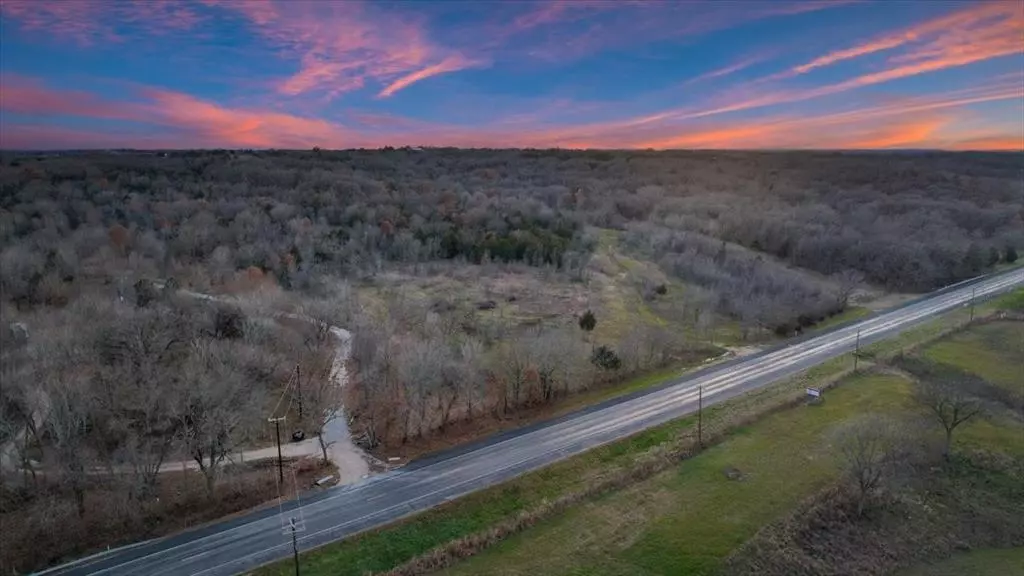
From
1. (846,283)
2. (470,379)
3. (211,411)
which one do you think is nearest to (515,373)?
(470,379)

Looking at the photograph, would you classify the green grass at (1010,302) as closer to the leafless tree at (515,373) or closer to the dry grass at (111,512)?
the leafless tree at (515,373)

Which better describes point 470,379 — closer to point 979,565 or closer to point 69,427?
point 69,427

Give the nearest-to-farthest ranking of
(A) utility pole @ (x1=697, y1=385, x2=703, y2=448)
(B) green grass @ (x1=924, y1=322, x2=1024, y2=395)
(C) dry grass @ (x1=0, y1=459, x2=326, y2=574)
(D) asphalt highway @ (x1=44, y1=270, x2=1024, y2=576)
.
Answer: (D) asphalt highway @ (x1=44, y1=270, x2=1024, y2=576)
(C) dry grass @ (x1=0, y1=459, x2=326, y2=574)
(A) utility pole @ (x1=697, y1=385, x2=703, y2=448)
(B) green grass @ (x1=924, y1=322, x2=1024, y2=395)

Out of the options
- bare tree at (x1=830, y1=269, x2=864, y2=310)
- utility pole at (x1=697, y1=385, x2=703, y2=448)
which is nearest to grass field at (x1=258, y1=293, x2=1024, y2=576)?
utility pole at (x1=697, y1=385, x2=703, y2=448)

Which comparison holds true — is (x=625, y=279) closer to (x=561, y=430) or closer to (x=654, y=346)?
(x=654, y=346)

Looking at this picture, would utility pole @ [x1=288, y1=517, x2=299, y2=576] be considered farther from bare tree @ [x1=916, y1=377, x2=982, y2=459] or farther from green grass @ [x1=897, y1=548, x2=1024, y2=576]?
bare tree @ [x1=916, y1=377, x2=982, y2=459]

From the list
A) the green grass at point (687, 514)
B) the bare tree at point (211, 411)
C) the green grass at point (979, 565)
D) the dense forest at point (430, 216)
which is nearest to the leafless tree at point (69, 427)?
the bare tree at point (211, 411)

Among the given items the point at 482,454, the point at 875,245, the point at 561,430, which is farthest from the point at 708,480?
the point at 875,245

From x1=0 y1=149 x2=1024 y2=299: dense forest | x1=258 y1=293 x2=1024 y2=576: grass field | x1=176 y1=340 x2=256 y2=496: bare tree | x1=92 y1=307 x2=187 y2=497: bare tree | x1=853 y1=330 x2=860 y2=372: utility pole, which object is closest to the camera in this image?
x1=258 y1=293 x2=1024 y2=576: grass field
